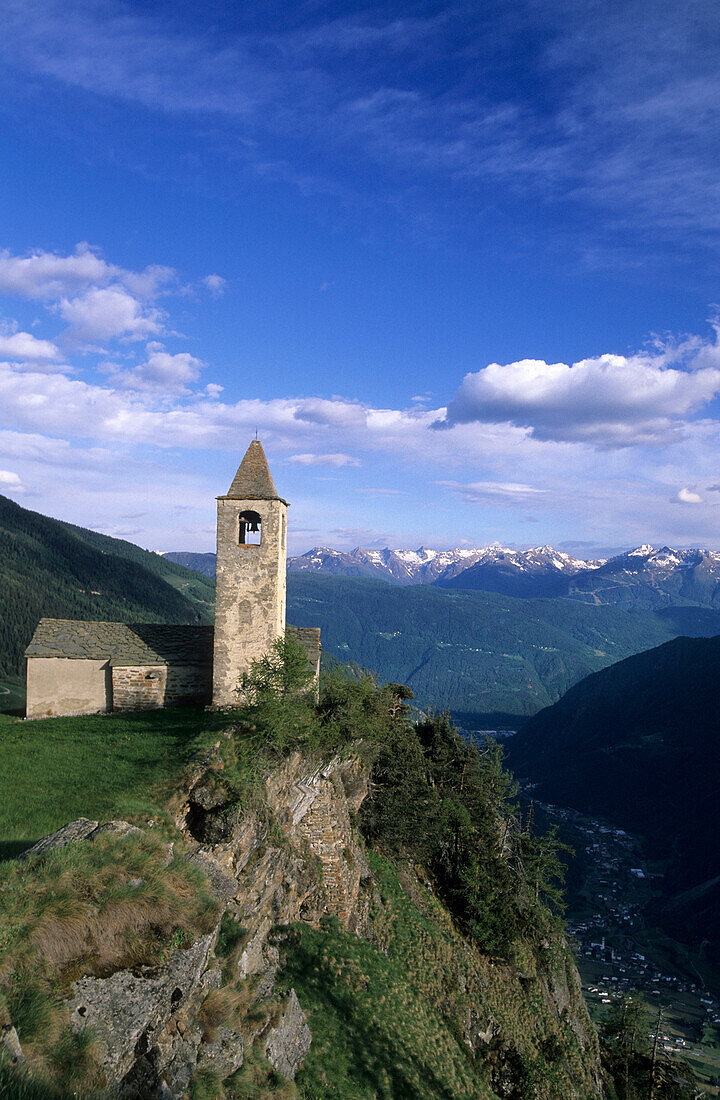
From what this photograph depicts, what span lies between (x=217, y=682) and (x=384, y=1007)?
49.8 feet

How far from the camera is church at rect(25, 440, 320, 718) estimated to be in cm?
2803

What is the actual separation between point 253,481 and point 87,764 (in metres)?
15.4

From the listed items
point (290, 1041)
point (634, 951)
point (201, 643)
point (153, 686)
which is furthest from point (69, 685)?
point (634, 951)

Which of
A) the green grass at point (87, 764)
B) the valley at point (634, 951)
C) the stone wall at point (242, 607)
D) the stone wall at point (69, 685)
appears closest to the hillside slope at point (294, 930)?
the green grass at point (87, 764)

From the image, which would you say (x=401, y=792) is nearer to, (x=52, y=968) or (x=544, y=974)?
(x=544, y=974)

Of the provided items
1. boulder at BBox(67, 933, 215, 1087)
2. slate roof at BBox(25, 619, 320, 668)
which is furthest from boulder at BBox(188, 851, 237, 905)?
slate roof at BBox(25, 619, 320, 668)

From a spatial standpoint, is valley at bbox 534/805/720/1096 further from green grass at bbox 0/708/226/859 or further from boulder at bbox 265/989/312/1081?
green grass at bbox 0/708/226/859

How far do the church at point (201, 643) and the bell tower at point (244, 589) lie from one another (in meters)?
0.05

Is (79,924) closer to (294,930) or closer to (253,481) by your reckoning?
(294,930)

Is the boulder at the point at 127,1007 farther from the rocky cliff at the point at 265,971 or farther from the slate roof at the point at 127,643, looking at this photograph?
the slate roof at the point at 127,643

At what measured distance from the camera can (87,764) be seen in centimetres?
2066

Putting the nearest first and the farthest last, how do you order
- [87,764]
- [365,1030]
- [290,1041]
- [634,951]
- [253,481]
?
1. [290,1041]
2. [365,1030]
3. [87,764]
4. [253,481]
5. [634,951]

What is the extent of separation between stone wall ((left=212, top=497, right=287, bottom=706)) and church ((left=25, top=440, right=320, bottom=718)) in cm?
5

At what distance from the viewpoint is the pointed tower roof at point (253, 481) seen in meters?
29.2
